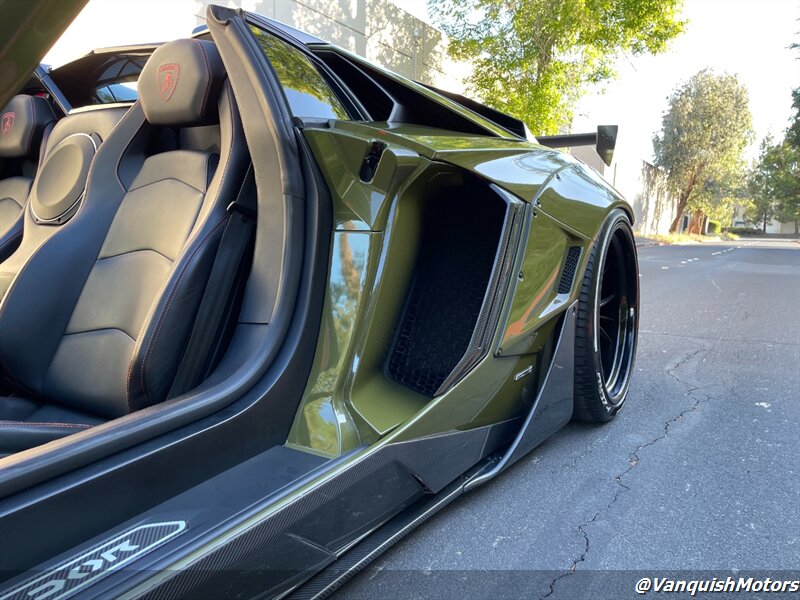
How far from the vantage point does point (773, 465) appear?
2.26 m

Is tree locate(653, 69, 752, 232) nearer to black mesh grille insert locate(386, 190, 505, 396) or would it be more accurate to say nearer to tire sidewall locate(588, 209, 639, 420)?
tire sidewall locate(588, 209, 639, 420)

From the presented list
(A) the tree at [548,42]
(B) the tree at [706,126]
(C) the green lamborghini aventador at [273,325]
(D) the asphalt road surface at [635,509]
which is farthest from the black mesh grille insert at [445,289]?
(B) the tree at [706,126]

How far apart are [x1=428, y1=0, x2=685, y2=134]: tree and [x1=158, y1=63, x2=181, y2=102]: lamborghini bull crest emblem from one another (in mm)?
10956

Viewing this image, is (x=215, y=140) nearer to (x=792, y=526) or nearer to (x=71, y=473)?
(x=71, y=473)

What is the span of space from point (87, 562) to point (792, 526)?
1.96 metres

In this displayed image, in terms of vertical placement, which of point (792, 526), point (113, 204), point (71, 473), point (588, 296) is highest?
point (113, 204)

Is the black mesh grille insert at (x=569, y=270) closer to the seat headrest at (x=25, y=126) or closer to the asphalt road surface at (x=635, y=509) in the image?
the asphalt road surface at (x=635, y=509)

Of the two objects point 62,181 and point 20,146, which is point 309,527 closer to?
point 62,181

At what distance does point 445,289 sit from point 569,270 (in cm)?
56

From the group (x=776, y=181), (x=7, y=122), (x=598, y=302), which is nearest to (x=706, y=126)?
(x=776, y=181)

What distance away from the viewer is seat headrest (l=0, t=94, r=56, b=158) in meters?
2.91

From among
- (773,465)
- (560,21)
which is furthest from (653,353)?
(560,21)

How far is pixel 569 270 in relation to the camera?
2.14 m

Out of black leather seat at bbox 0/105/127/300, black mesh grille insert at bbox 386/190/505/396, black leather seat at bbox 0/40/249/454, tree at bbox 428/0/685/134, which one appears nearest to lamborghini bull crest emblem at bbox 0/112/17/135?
black leather seat at bbox 0/105/127/300
